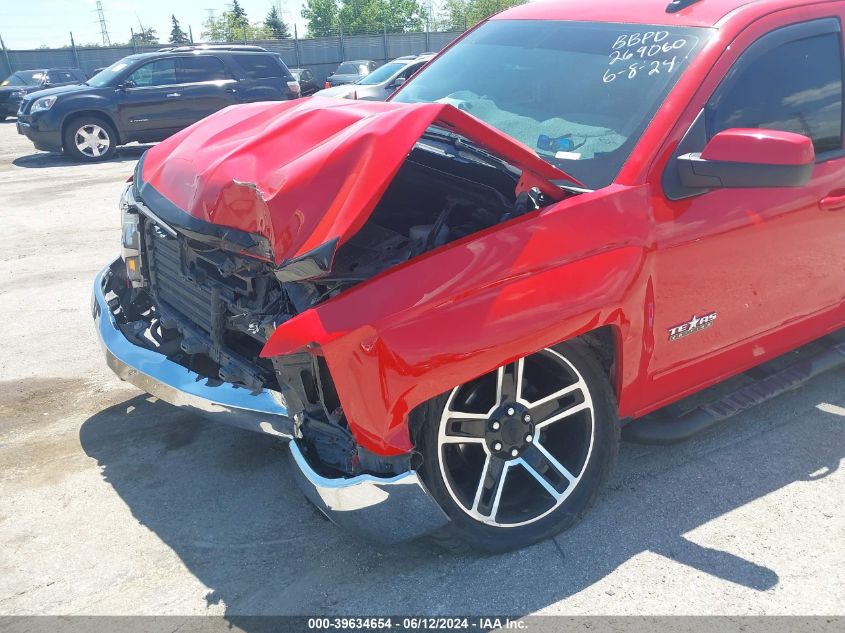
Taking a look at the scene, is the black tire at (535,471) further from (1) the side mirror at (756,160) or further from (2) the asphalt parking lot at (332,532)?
(1) the side mirror at (756,160)

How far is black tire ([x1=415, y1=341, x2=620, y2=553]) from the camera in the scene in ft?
8.55

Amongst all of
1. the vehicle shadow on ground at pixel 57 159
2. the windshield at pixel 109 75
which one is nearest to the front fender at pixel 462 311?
the vehicle shadow on ground at pixel 57 159

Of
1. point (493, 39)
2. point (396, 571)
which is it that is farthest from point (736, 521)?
point (493, 39)

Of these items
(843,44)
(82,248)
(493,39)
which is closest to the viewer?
(843,44)

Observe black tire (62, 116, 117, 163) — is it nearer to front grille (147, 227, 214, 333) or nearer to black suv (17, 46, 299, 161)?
black suv (17, 46, 299, 161)

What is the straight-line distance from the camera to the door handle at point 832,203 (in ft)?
11.0

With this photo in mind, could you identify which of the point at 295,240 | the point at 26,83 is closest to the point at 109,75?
the point at 26,83

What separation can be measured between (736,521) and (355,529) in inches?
61.2

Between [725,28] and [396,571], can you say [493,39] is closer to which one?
[725,28]

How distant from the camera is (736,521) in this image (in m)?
3.07

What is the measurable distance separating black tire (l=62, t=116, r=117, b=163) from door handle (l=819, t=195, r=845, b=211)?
1278 cm

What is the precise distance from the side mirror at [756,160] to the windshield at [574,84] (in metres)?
0.31

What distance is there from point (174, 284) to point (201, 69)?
12.0m

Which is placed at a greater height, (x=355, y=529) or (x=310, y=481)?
(x=310, y=481)
